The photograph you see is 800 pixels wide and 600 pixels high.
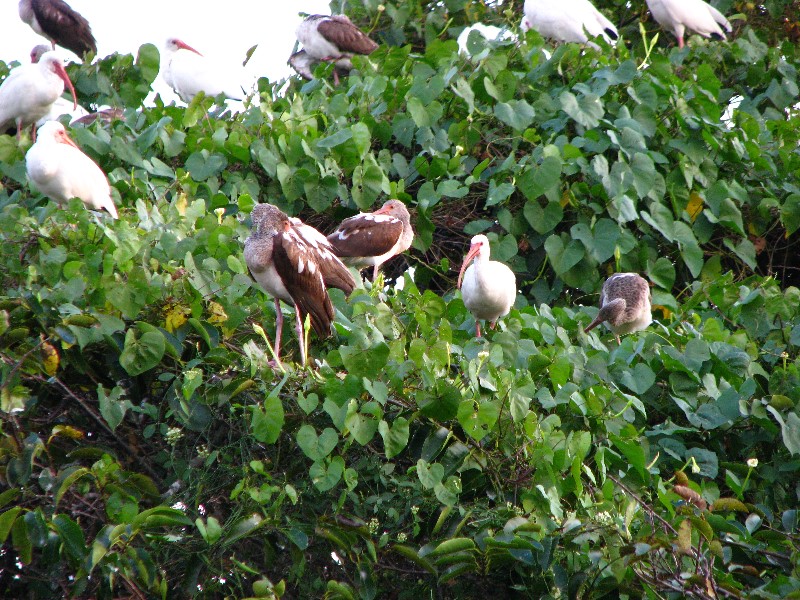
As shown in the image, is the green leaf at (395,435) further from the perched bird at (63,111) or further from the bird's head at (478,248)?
the perched bird at (63,111)

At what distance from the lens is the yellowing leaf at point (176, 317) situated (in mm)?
4004

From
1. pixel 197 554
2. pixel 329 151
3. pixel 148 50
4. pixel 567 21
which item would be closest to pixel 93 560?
pixel 197 554

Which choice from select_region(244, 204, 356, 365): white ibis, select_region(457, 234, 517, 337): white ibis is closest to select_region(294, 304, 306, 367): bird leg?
select_region(244, 204, 356, 365): white ibis

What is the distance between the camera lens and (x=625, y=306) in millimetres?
5633

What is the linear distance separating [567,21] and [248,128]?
2.55 m

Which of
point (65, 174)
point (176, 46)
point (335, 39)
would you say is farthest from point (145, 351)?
point (176, 46)

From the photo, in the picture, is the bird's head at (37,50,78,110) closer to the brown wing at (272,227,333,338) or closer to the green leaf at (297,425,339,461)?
the brown wing at (272,227,333,338)

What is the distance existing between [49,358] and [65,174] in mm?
2035

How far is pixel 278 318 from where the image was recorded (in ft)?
14.9

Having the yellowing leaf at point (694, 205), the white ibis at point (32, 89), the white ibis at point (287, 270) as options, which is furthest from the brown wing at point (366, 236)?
the white ibis at point (32, 89)

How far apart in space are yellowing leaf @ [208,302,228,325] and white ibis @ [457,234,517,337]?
1.56 m

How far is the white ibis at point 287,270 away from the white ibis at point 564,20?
355 cm

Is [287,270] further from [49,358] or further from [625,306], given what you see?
[625,306]

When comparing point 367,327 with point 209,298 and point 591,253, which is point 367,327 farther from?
point 591,253
